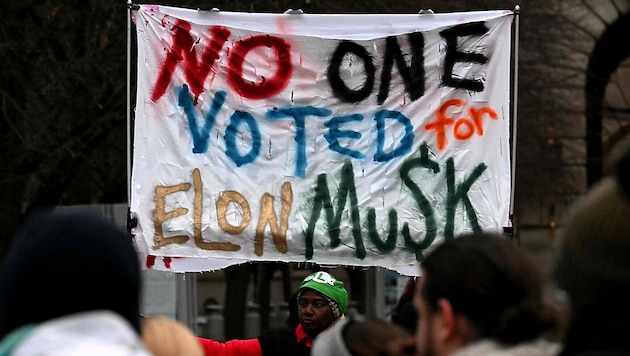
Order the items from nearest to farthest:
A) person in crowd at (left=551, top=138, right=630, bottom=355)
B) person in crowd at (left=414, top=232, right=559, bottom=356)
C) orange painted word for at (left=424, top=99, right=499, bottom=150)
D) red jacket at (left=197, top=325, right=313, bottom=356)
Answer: person in crowd at (left=551, top=138, right=630, bottom=355), person in crowd at (left=414, top=232, right=559, bottom=356), red jacket at (left=197, top=325, right=313, bottom=356), orange painted word for at (left=424, top=99, right=499, bottom=150)

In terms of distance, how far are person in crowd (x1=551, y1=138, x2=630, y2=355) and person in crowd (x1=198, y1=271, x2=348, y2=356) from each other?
2.99 metres

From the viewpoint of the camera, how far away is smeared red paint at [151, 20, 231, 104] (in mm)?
5551

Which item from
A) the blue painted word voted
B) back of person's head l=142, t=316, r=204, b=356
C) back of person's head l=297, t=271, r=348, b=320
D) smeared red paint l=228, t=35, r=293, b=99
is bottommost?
back of person's head l=297, t=271, r=348, b=320

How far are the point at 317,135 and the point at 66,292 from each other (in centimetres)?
371

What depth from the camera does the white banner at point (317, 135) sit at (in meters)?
5.36

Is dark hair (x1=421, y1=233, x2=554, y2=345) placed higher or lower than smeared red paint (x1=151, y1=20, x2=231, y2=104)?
lower

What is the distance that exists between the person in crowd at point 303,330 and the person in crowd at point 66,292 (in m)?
3.14

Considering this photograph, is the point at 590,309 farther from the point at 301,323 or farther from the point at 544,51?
the point at 544,51

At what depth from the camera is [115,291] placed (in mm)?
1877

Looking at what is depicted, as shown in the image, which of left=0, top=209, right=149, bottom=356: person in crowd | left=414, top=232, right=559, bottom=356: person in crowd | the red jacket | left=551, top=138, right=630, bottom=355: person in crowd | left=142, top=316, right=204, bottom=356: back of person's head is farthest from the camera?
the red jacket

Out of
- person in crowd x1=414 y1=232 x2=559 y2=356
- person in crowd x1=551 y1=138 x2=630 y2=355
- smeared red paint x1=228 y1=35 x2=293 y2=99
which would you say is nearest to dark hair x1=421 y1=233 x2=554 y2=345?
person in crowd x1=414 y1=232 x2=559 y2=356

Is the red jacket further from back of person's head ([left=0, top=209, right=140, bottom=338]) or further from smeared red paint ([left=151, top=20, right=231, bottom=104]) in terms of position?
back of person's head ([left=0, top=209, right=140, bottom=338])

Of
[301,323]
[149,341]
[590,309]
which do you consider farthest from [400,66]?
[590,309]

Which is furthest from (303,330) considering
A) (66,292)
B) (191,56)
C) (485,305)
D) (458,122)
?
(66,292)
